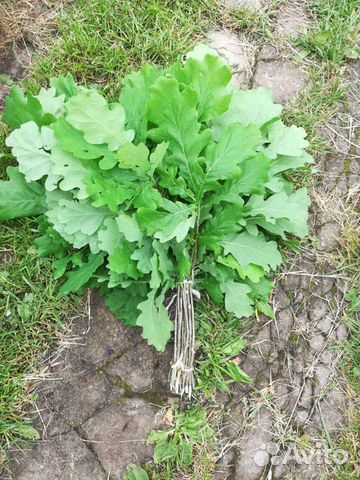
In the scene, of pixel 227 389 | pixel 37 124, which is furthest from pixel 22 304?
pixel 227 389

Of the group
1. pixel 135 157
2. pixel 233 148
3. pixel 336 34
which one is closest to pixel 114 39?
pixel 135 157

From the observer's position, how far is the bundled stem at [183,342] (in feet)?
7.86

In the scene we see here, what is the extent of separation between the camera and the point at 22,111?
241cm

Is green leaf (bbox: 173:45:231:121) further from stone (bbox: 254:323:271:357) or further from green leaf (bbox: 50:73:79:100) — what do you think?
stone (bbox: 254:323:271:357)

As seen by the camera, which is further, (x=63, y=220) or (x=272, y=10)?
(x=272, y=10)

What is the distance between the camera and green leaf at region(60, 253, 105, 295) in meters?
2.35

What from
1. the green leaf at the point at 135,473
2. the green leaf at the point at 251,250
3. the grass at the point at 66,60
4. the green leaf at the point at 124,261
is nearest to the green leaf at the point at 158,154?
the green leaf at the point at 124,261

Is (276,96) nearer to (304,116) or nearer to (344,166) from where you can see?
(304,116)

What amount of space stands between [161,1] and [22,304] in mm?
1647

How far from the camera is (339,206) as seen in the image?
2754 millimetres

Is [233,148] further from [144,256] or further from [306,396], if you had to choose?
[306,396]

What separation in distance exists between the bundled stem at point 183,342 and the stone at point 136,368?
13 centimetres

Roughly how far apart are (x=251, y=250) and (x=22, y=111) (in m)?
1.17

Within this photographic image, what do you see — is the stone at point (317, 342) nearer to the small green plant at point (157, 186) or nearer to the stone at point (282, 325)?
the stone at point (282, 325)
